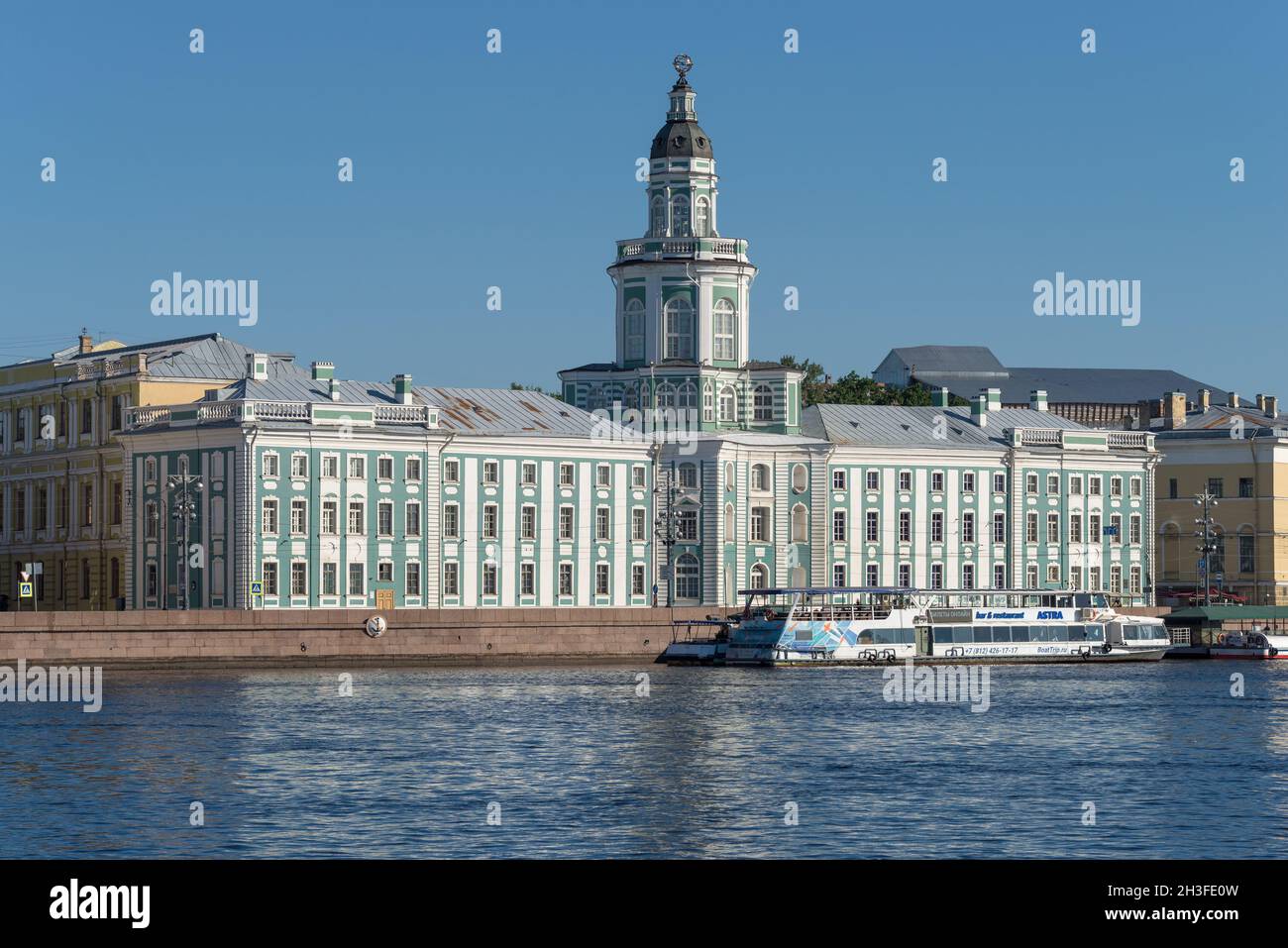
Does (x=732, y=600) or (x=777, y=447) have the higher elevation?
(x=777, y=447)

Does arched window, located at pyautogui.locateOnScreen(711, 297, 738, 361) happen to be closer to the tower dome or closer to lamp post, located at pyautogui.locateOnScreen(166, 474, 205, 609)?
the tower dome

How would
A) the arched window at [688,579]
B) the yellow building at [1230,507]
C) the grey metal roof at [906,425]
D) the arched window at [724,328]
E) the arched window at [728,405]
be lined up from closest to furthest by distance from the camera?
1. the arched window at [688,579]
2. the grey metal roof at [906,425]
3. the arched window at [728,405]
4. the arched window at [724,328]
5. the yellow building at [1230,507]

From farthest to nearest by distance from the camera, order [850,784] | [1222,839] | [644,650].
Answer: [644,650]
[850,784]
[1222,839]

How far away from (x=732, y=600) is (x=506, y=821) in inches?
2463

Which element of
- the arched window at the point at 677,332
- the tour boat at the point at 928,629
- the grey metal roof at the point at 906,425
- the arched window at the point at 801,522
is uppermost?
the arched window at the point at 677,332

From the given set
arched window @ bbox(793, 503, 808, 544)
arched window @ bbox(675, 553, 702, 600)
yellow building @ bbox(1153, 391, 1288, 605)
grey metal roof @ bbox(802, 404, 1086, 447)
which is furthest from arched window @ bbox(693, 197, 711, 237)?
yellow building @ bbox(1153, 391, 1288, 605)

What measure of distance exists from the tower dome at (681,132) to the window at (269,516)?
27853 millimetres

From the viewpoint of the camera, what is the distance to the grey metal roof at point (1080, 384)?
516ft

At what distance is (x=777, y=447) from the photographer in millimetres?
96625

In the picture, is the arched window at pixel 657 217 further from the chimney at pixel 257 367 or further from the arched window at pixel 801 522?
the chimney at pixel 257 367

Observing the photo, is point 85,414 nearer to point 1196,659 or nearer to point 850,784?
point 1196,659

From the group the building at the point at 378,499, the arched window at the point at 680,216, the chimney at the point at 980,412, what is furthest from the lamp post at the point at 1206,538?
the arched window at the point at 680,216

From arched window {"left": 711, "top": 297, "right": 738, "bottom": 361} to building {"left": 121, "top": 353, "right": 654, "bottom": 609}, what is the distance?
9958mm
